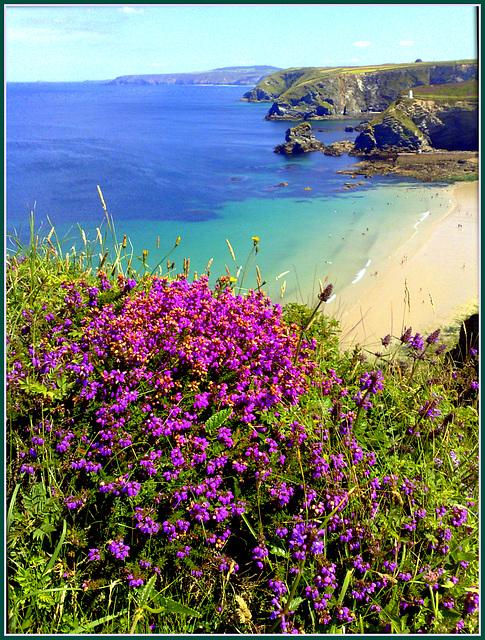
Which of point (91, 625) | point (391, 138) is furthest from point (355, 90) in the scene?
point (91, 625)

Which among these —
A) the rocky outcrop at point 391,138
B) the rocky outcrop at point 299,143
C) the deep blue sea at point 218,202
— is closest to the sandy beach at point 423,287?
the deep blue sea at point 218,202

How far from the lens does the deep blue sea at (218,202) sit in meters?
14.8

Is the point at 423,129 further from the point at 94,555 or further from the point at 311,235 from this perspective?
the point at 94,555

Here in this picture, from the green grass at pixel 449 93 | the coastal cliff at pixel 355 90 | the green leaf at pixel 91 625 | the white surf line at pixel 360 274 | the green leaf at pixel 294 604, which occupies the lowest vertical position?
the green leaf at pixel 91 625

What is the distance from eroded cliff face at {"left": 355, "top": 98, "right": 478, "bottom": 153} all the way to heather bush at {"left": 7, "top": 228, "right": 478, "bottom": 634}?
3982 centimetres

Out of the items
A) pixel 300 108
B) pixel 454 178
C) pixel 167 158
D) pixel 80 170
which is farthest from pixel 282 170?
pixel 300 108

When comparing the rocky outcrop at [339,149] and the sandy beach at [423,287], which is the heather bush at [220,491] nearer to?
the sandy beach at [423,287]

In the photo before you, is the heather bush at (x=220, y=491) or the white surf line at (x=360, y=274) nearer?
the heather bush at (x=220, y=491)

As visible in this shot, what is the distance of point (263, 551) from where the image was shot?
2.67 m

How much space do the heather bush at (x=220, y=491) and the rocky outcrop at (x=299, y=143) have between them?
39454 mm

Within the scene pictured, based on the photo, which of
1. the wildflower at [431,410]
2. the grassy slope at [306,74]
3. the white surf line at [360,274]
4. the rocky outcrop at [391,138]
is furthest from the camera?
the grassy slope at [306,74]

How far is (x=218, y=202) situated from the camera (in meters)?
23.1

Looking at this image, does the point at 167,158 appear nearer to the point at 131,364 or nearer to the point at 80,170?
the point at 80,170

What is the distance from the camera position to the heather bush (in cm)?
264
